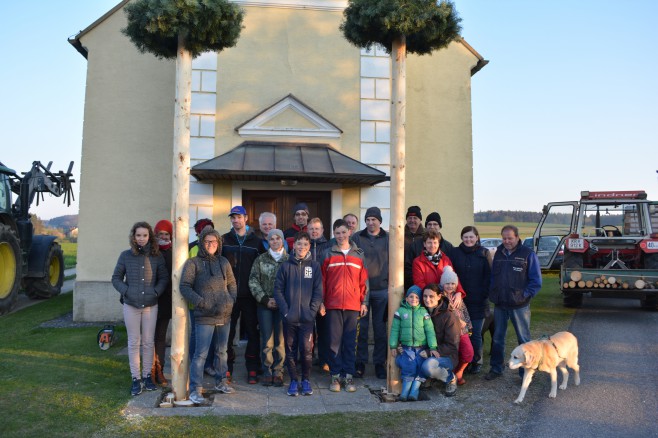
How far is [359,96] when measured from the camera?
372 inches

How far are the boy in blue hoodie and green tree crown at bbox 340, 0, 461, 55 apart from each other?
2185mm

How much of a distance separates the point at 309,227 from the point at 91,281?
5.24m

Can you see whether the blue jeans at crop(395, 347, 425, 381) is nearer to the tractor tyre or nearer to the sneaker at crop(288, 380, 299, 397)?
the sneaker at crop(288, 380, 299, 397)

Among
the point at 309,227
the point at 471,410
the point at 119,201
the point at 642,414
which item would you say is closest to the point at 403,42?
the point at 309,227

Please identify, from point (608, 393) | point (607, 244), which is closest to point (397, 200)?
point (608, 393)

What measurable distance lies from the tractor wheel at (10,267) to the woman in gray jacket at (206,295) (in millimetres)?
7012

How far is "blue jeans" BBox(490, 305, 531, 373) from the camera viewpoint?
598 cm

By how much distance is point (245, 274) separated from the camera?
595 centimetres

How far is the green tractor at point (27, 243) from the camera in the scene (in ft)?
34.9

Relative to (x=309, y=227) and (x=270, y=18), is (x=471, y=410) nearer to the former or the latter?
(x=309, y=227)

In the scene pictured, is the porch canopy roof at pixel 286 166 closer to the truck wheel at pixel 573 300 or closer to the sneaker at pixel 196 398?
the sneaker at pixel 196 398

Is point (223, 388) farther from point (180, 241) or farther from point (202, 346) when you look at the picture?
point (180, 241)

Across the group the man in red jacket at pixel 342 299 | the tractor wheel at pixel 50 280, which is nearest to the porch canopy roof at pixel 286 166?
the man in red jacket at pixel 342 299

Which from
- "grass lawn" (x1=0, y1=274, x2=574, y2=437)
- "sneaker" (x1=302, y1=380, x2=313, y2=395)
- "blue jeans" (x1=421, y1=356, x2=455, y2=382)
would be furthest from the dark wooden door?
"blue jeans" (x1=421, y1=356, x2=455, y2=382)
